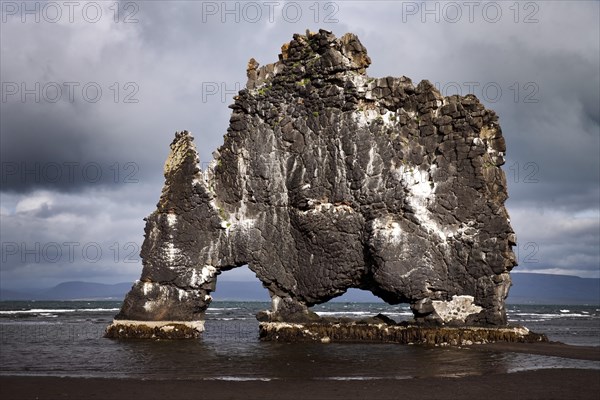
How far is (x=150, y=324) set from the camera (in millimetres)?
38594

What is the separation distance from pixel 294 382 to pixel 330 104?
2138 cm

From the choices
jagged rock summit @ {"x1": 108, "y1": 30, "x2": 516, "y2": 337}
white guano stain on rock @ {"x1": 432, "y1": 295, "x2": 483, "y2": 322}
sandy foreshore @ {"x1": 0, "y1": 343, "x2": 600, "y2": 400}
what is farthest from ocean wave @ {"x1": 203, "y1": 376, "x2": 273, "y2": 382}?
white guano stain on rock @ {"x1": 432, "y1": 295, "x2": 483, "y2": 322}

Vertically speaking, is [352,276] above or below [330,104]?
below

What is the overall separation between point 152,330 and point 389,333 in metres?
13.8

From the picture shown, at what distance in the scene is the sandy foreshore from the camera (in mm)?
18484

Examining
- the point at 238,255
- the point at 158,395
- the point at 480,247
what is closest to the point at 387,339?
the point at 480,247

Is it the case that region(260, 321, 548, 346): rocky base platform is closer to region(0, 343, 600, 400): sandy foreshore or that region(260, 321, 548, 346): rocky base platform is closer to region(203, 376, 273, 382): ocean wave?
region(0, 343, 600, 400): sandy foreshore

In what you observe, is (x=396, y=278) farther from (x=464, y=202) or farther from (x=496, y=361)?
(x=496, y=361)

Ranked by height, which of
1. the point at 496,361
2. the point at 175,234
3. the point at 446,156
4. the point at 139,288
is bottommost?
the point at 496,361

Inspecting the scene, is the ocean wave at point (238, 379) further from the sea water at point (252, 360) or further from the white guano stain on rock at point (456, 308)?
the white guano stain on rock at point (456, 308)

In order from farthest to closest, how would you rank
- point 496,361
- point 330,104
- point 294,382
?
point 330,104, point 496,361, point 294,382

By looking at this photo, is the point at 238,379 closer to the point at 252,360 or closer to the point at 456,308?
the point at 252,360

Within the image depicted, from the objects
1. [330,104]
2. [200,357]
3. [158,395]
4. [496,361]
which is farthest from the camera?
[330,104]

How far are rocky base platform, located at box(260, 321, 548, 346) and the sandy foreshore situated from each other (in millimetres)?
12300
